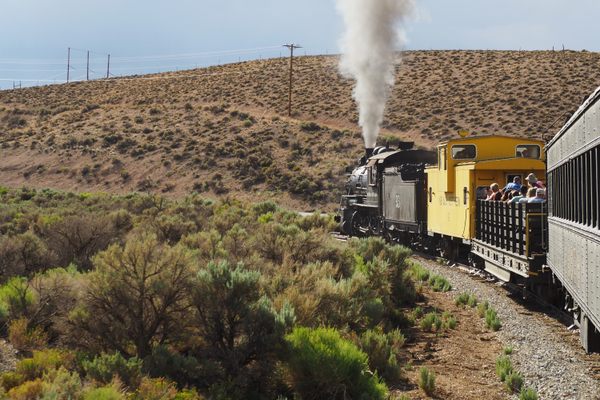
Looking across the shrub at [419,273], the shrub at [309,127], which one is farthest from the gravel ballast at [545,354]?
the shrub at [309,127]

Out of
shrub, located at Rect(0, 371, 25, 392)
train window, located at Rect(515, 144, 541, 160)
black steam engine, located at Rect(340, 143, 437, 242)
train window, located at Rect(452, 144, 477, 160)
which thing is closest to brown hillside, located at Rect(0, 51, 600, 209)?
black steam engine, located at Rect(340, 143, 437, 242)

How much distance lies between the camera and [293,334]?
855 centimetres

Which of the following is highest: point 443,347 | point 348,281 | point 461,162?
point 461,162

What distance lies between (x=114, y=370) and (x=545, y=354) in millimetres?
5776

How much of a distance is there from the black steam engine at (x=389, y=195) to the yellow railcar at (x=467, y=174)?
0.93 m

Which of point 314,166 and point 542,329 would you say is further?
point 314,166

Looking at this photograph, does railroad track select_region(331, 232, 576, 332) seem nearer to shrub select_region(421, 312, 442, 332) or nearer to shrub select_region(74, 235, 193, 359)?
shrub select_region(421, 312, 442, 332)

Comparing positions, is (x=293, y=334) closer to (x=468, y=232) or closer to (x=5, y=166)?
(x=468, y=232)

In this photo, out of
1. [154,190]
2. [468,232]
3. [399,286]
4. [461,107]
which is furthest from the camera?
[461,107]

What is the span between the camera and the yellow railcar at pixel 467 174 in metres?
16.9

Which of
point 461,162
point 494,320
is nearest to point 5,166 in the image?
point 461,162

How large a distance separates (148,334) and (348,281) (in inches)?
184

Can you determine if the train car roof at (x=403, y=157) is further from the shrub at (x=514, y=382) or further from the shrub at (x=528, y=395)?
the shrub at (x=528, y=395)

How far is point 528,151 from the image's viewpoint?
18.8 m
